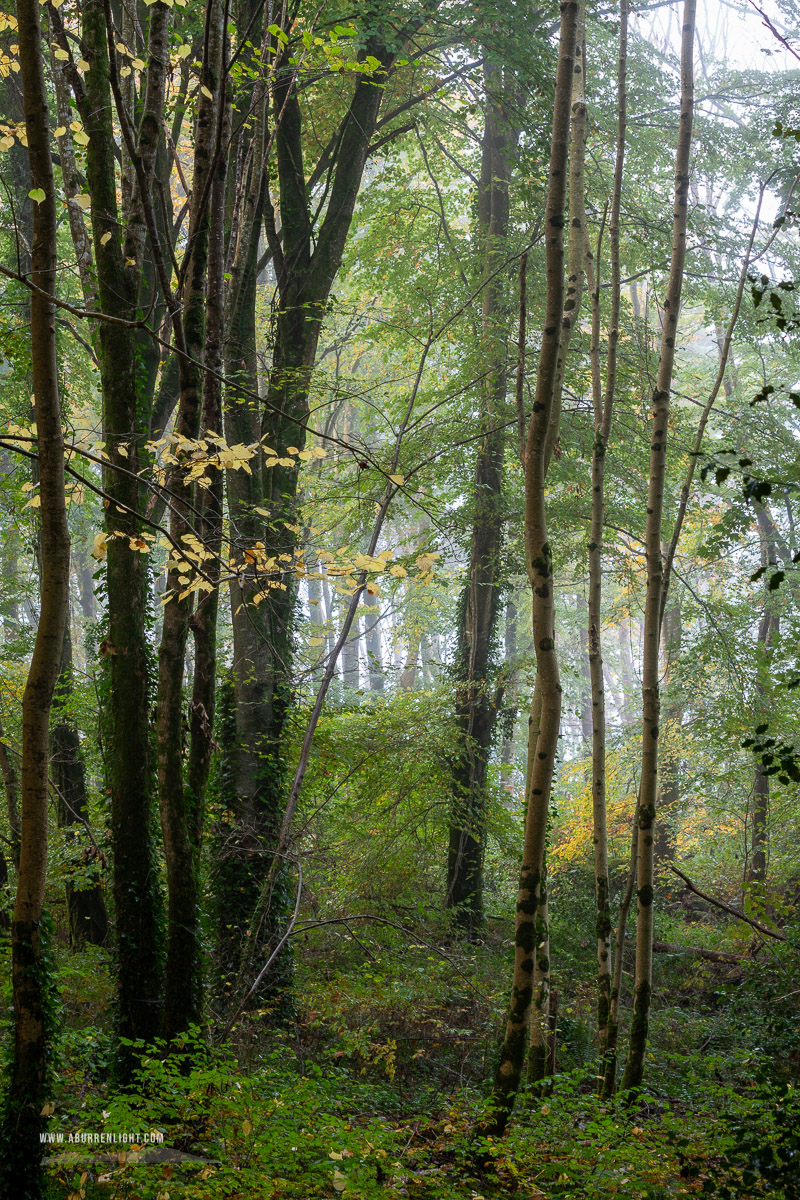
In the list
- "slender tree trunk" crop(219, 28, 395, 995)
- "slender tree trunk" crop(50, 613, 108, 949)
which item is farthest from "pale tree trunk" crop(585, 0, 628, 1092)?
"slender tree trunk" crop(50, 613, 108, 949)

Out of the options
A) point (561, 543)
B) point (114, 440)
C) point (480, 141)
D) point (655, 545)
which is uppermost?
point (480, 141)

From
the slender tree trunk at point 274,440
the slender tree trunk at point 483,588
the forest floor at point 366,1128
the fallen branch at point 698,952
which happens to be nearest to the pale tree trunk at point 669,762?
the fallen branch at point 698,952

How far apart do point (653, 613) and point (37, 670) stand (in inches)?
127

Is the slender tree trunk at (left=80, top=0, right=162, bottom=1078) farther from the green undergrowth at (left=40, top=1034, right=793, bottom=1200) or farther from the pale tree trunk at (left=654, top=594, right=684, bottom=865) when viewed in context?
the pale tree trunk at (left=654, top=594, right=684, bottom=865)

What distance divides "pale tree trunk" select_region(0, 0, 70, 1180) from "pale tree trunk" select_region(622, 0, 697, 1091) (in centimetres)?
299

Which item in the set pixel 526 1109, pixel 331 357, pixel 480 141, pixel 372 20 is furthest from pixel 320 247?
pixel 331 357

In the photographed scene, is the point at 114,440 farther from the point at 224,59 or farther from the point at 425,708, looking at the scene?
the point at 425,708

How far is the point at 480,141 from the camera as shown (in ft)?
37.6

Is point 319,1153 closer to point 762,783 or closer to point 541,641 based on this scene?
point 541,641

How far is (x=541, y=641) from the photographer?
143 inches

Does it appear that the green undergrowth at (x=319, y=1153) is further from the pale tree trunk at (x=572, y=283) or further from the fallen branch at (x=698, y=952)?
the fallen branch at (x=698, y=952)

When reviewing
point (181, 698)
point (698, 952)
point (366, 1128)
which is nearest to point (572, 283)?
point (181, 698)

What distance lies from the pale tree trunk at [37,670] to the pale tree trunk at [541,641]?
1954 millimetres

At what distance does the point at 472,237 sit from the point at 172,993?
987 centimetres
